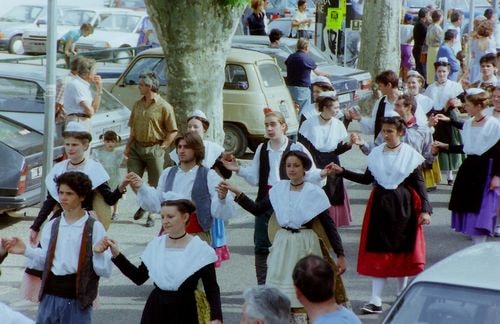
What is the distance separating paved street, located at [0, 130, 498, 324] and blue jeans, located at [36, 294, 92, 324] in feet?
7.26

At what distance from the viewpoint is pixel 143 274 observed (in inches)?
281

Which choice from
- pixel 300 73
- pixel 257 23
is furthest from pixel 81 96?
pixel 257 23

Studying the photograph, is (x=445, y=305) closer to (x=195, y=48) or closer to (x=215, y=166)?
(x=215, y=166)

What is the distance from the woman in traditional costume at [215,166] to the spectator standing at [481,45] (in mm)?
11674

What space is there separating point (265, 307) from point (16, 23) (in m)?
31.6

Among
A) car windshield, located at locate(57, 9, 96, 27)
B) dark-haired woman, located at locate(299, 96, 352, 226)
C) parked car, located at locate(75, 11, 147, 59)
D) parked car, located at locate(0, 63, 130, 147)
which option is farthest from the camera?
car windshield, located at locate(57, 9, 96, 27)

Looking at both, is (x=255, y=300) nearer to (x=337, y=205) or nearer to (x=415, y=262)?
(x=415, y=262)

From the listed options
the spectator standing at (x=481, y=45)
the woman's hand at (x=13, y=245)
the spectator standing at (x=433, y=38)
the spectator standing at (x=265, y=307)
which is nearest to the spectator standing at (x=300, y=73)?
the spectator standing at (x=481, y=45)

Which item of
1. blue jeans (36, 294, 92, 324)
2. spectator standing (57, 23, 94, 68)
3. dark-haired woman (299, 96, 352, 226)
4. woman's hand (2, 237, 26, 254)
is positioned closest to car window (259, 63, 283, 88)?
spectator standing (57, 23, 94, 68)

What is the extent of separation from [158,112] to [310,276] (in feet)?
25.6

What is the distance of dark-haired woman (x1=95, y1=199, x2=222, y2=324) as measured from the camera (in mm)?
6855

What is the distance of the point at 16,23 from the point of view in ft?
118

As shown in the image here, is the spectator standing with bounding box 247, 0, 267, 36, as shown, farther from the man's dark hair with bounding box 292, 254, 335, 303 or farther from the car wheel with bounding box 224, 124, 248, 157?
the man's dark hair with bounding box 292, 254, 335, 303

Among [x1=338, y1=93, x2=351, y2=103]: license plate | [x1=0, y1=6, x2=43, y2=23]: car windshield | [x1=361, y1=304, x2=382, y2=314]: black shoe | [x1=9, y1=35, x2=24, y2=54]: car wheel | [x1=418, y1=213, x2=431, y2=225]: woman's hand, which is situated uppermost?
[x1=418, y1=213, x2=431, y2=225]: woman's hand
